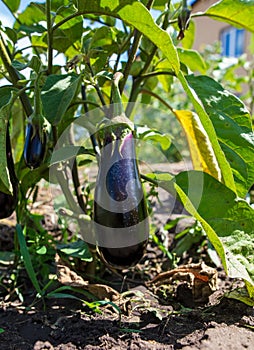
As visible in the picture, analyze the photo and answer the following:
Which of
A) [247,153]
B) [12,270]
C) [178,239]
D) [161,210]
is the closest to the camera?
[247,153]

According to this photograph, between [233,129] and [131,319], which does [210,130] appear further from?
[131,319]

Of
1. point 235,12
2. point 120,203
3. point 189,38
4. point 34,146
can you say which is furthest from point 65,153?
point 189,38

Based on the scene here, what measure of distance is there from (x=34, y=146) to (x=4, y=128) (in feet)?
0.20

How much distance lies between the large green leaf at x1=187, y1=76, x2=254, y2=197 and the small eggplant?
1.17 ft

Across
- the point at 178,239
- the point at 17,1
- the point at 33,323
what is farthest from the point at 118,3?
the point at 178,239

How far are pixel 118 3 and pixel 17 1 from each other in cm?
49

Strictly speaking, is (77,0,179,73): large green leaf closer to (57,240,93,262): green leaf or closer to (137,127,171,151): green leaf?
(137,127,171,151): green leaf

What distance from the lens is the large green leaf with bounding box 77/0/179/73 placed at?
756mm

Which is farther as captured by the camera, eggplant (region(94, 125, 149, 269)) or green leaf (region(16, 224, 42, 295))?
green leaf (region(16, 224, 42, 295))

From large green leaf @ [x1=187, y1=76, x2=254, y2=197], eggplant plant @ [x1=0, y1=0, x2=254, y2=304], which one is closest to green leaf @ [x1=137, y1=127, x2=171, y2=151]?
eggplant plant @ [x1=0, y1=0, x2=254, y2=304]

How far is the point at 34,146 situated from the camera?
2.82 ft

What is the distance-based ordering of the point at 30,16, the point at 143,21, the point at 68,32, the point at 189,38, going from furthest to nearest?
the point at 189,38 < the point at 30,16 < the point at 68,32 < the point at 143,21

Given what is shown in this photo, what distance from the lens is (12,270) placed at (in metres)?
1.14

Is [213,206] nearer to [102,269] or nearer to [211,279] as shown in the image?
[211,279]
